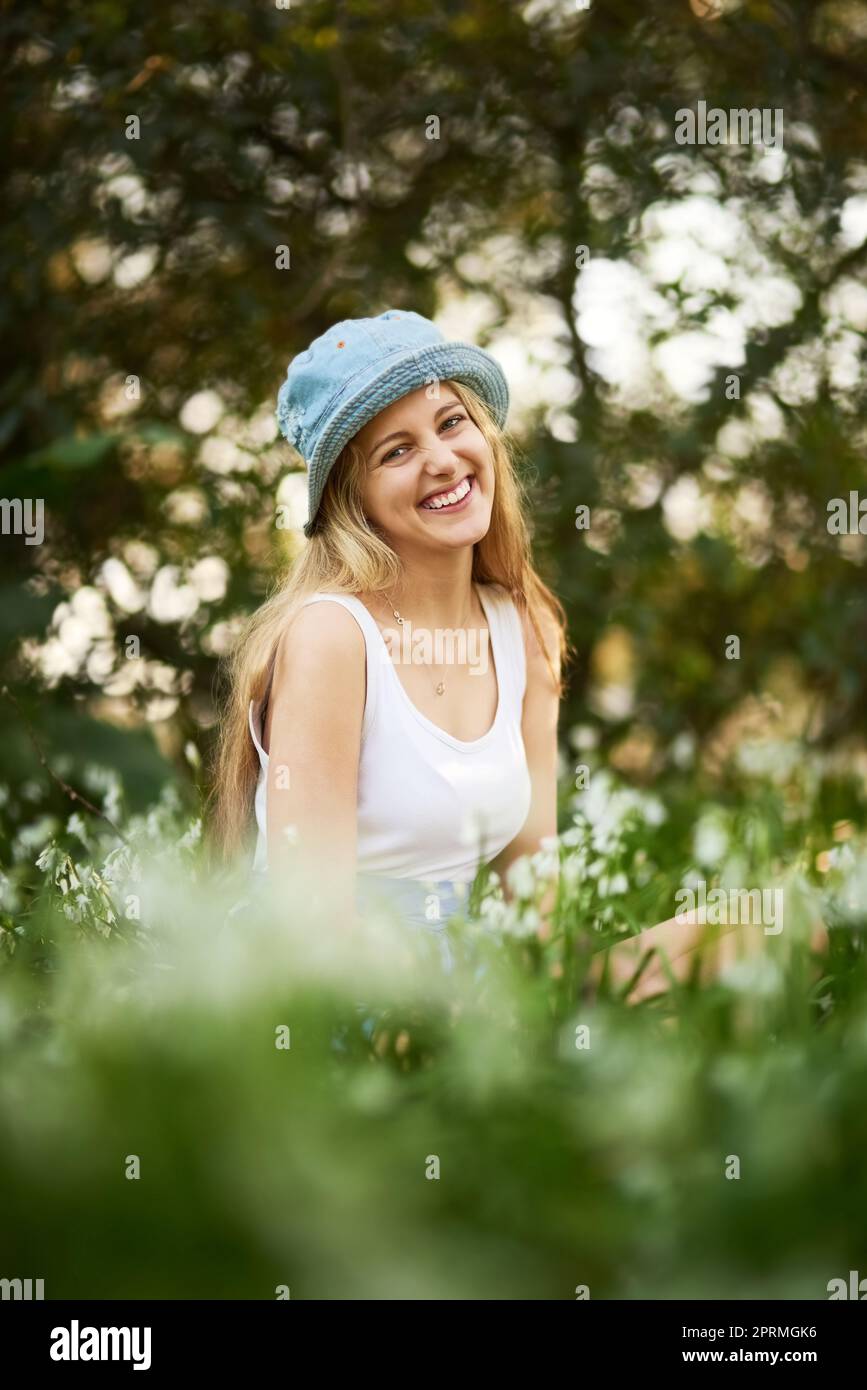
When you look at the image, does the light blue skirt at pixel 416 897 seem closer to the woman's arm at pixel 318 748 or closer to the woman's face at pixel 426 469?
the woman's arm at pixel 318 748

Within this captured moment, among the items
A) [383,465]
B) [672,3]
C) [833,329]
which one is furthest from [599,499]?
[383,465]

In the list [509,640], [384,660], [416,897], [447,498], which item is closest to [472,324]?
[509,640]

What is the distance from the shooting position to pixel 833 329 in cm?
409

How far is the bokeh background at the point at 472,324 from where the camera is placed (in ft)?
12.5

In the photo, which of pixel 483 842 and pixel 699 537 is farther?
pixel 699 537

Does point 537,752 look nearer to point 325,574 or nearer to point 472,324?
point 325,574

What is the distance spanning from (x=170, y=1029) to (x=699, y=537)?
309 centimetres

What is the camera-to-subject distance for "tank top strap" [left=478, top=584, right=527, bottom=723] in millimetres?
2664

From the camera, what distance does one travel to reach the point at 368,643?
2.34 metres

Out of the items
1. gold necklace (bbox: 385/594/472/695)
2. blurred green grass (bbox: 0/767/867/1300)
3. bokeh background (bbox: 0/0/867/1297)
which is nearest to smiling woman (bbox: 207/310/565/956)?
gold necklace (bbox: 385/594/472/695)

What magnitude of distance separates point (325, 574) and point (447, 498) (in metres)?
0.25

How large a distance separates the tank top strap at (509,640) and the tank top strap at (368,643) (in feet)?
1.17

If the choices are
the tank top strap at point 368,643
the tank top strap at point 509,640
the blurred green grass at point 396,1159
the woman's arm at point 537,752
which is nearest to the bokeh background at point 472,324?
the woman's arm at point 537,752
